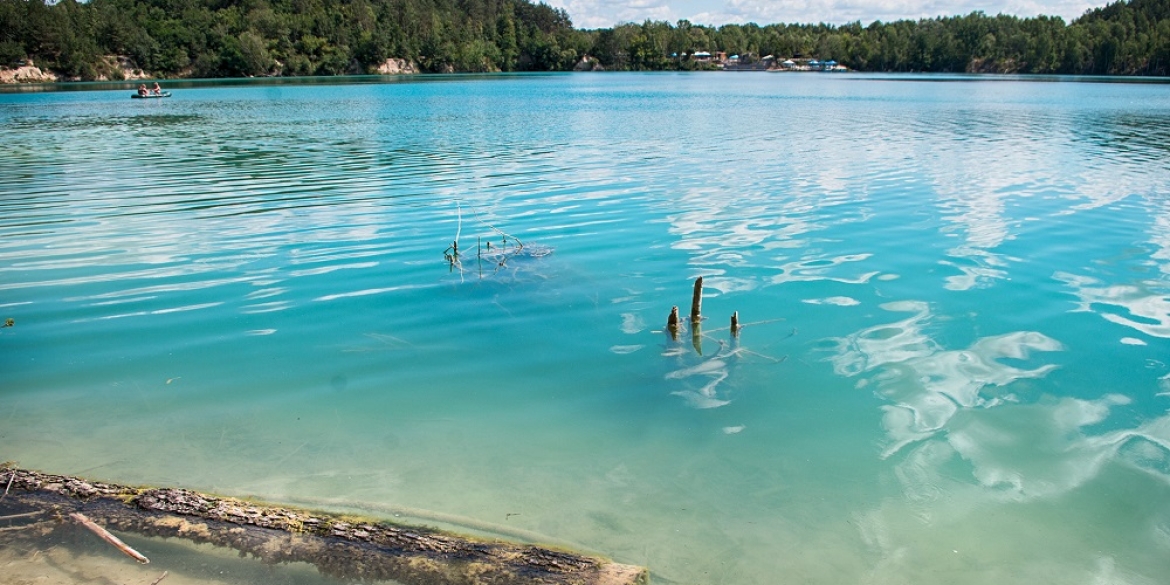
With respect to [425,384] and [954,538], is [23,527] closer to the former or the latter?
[425,384]

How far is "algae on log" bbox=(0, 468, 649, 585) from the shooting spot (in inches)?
165

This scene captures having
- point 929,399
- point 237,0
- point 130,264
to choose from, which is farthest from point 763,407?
point 237,0

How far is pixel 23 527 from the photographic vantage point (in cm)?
452

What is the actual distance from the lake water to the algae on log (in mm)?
539

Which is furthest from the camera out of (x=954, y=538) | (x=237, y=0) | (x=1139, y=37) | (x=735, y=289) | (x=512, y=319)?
(x=237, y=0)

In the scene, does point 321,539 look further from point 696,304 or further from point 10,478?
point 696,304

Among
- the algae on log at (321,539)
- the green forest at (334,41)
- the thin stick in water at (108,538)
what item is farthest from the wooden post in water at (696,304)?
the green forest at (334,41)

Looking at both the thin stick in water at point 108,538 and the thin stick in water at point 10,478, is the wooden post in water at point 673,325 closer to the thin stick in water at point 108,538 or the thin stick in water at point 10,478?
the thin stick in water at point 108,538

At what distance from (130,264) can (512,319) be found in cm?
664

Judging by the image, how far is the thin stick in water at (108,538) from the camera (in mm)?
4175

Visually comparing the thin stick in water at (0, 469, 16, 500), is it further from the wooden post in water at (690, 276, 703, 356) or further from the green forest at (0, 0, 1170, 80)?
the green forest at (0, 0, 1170, 80)

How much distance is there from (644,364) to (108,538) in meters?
5.09

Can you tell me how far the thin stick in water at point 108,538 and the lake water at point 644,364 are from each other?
1.04 m

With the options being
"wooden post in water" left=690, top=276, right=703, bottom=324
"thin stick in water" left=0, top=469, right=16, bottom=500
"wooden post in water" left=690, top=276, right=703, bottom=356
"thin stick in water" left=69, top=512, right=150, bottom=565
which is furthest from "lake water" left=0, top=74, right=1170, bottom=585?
"thin stick in water" left=69, top=512, right=150, bottom=565
